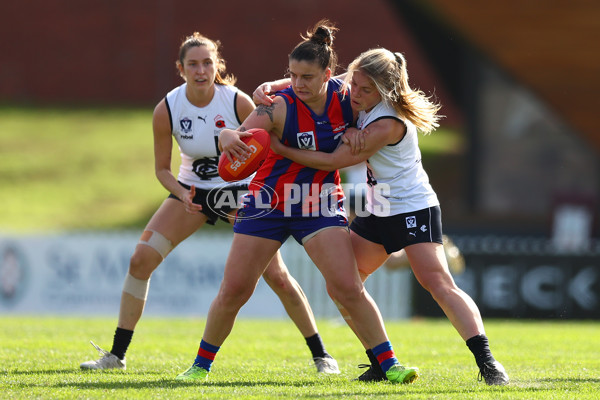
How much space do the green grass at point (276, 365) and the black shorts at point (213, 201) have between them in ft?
3.47

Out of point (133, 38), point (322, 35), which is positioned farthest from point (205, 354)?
point (133, 38)

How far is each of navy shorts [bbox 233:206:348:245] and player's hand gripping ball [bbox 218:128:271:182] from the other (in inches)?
12.0

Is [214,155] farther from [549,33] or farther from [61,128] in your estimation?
[61,128]

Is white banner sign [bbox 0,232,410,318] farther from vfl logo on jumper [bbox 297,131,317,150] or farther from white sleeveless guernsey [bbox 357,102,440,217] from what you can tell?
vfl logo on jumper [bbox 297,131,317,150]

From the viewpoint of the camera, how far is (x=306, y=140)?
5.57 m

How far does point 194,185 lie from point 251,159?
1.23 metres

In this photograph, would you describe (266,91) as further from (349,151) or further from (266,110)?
(349,151)

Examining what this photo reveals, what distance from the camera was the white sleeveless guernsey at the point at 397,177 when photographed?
18.3 feet

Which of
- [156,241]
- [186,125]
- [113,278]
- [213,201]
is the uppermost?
[186,125]

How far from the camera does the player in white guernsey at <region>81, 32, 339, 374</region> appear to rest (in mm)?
6301

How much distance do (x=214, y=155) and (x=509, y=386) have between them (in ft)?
8.23

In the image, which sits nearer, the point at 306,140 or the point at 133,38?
the point at 306,140

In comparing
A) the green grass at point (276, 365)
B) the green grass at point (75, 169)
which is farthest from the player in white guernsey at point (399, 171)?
the green grass at point (75, 169)

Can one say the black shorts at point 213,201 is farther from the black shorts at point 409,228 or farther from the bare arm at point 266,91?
the black shorts at point 409,228
